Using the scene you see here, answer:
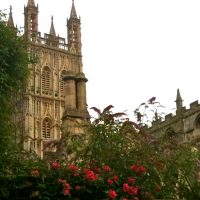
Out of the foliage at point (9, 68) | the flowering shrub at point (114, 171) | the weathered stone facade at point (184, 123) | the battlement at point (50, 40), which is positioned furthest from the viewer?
the battlement at point (50, 40)

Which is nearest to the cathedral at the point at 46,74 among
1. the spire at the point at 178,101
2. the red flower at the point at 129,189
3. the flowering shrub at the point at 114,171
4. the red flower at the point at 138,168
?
the spire at the point at 178,101

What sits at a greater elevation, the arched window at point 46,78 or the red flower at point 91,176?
the arched window at point 46,78

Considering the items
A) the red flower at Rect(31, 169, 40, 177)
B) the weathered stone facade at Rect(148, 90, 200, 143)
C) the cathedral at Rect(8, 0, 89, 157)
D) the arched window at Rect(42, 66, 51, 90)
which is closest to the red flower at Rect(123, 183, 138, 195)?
the red flower at Rect(31, 169, 40, 177)

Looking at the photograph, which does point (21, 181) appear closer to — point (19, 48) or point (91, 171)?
point (91, 171)

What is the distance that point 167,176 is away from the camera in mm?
11227

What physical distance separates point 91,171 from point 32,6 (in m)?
64.5

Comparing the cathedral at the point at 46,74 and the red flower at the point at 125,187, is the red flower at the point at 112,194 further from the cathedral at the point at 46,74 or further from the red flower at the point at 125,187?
the cathedral at the point at 46,74

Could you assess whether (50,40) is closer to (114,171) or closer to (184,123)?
(184,123)

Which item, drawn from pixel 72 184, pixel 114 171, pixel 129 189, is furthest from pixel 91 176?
pixel 114 171

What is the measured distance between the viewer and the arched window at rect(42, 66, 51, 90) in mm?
69938

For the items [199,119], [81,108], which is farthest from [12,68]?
[199,119]

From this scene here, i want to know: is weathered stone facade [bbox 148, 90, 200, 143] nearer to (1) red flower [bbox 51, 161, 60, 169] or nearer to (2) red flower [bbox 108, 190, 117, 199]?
(1) red flower [bbox 51, 161, 60, 169]

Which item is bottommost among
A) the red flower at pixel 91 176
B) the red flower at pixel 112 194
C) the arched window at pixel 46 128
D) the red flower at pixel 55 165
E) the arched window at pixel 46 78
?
the red flower at pixel 112 194

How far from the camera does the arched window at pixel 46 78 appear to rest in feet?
229
